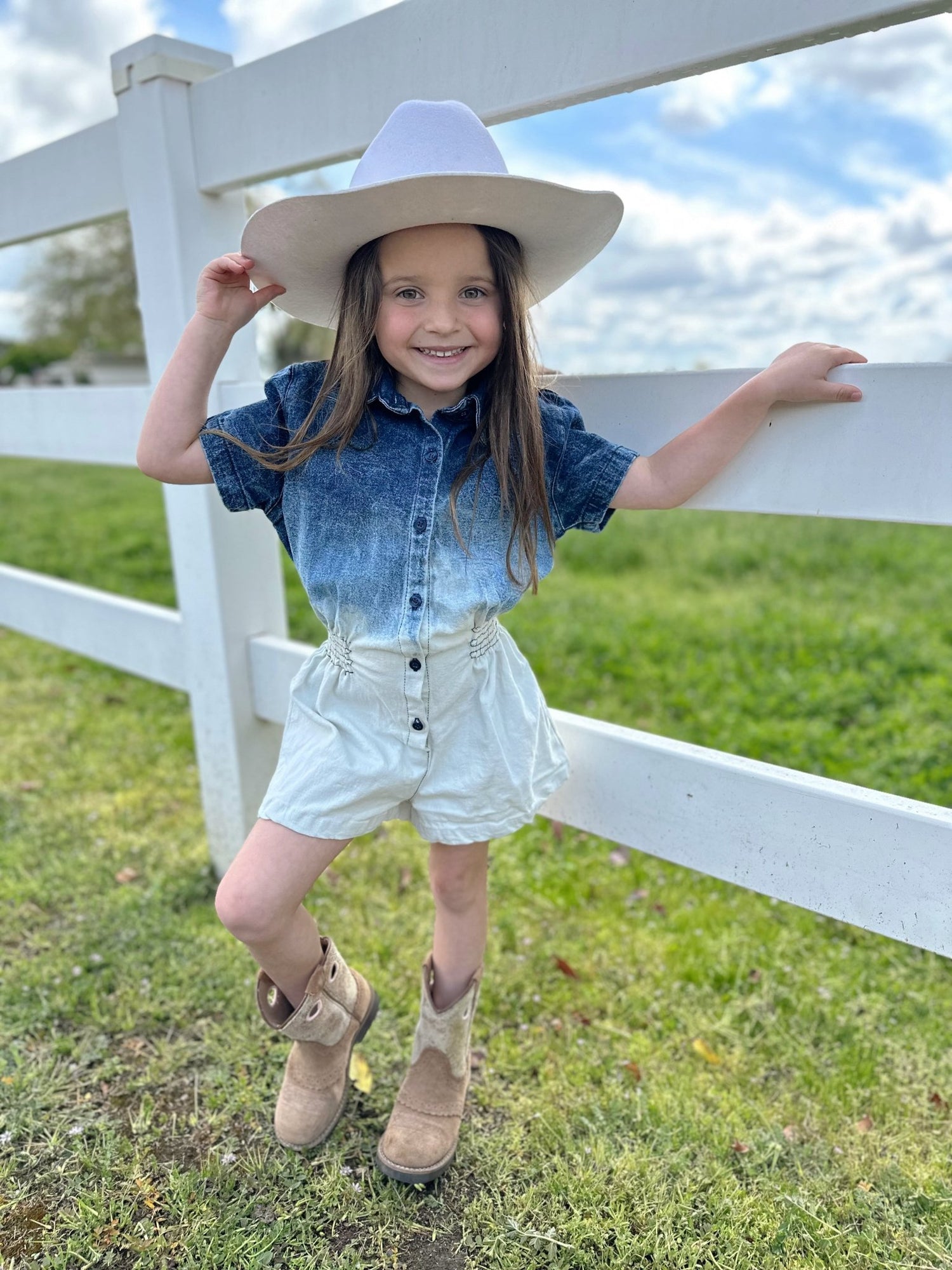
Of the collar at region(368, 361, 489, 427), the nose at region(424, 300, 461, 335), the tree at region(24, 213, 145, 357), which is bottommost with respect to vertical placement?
the collar at region(368, 361, 489, 427)

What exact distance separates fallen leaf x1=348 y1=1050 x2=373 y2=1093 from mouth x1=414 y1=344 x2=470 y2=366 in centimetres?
136

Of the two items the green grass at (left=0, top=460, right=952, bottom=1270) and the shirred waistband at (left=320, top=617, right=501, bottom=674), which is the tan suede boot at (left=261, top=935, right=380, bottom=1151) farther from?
the shirred waistband at (left=320, top=617, right=501, bottom=674)

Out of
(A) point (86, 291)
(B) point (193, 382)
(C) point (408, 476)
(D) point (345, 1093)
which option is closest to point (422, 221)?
(C) point (408, 476)

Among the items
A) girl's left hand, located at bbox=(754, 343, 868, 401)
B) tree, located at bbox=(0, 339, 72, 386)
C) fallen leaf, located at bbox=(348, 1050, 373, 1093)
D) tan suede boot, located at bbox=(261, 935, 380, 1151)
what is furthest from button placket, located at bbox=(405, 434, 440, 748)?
tree, located at bbox=(0, 339, 72, 386)

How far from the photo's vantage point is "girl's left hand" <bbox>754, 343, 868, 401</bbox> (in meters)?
1.53

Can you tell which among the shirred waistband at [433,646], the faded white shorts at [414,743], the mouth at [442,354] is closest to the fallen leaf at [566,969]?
the faded white shorts at [414,743]

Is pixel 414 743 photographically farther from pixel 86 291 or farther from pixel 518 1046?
pixel 86 291

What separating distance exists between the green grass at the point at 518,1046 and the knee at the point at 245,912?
484 mm

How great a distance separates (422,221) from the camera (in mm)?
1536

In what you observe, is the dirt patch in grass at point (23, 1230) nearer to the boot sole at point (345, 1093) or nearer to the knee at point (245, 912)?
the boot sole at point (345, 1093)

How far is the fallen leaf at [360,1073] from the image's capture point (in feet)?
6.63

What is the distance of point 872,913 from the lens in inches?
67.8

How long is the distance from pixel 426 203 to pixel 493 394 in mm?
318

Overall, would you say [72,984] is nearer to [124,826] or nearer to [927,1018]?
[124,826]
